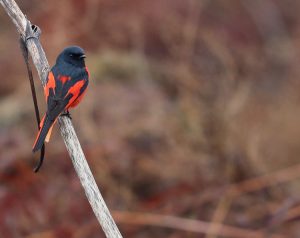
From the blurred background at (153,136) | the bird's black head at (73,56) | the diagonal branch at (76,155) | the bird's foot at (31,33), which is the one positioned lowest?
the diagonal branch at (76,155)

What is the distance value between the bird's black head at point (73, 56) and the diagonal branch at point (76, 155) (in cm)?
42

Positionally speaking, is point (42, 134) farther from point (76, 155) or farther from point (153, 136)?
point (153, 136)

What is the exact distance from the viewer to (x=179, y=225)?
7.80 metres

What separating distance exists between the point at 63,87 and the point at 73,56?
1.18 feet

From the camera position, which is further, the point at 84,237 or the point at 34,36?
the point at 84,237

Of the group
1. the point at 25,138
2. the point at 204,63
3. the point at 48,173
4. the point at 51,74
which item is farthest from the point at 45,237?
the point at 51,74

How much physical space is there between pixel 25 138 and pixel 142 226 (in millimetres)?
2094

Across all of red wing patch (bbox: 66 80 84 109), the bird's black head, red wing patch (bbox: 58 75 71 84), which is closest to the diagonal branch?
red wing patch (bbox: 58 75 71 84)

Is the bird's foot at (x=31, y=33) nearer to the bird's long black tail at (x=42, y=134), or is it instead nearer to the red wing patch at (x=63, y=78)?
the red wing patch at (x=63, y=78)

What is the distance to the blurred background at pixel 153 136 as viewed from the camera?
26.1 feet

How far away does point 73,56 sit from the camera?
4285 millimetres

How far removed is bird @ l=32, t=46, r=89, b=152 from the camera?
3.75 meters

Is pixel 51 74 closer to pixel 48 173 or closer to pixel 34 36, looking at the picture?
pixel 34 36

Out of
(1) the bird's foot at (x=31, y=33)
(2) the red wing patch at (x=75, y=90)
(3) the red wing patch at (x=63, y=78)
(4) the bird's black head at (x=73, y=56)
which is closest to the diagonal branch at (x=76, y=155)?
(1) the bird's foot at (x=31, y=33)
